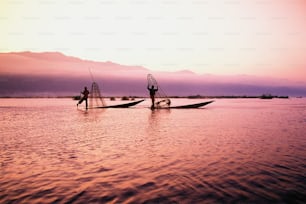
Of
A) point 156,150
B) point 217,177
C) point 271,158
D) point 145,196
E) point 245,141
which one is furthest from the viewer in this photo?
point 245,141

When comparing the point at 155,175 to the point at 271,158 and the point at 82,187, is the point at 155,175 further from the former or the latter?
the point at 271,158

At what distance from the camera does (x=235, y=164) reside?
7.96 meters

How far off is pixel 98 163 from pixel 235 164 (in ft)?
13.7

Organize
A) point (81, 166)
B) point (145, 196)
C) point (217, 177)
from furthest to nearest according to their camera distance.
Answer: point (81, 166) → point (217, 177) → point (145, 196)

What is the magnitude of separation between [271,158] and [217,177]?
10.2 ft

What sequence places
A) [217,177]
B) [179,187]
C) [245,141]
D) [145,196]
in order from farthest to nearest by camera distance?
[245,141] → [217,177] → [179,187] → [145,196]

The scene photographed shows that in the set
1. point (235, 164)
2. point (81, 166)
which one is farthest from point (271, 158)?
point (81, 166)

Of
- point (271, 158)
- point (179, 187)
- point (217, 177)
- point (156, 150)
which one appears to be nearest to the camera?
point (179, 187)

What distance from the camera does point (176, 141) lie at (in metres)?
12.2

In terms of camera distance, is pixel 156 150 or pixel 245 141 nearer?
pixel 156 150

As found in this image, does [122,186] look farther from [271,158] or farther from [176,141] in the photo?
[176,141]

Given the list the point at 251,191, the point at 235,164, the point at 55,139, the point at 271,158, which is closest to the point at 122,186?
the point at 251,191

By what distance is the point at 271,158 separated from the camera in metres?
8.72

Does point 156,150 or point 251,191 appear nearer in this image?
point 251,191
